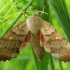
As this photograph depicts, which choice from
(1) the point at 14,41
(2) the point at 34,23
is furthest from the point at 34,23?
(1) the point at 14,41

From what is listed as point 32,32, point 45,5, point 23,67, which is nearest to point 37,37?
point 32,32

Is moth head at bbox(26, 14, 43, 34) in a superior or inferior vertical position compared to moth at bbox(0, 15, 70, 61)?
superior

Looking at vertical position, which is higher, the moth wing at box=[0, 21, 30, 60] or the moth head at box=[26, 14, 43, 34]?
the moth head at box=[26, 14, 43, 34]

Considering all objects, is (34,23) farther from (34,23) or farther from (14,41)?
(14,41)

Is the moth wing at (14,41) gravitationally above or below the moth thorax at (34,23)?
below

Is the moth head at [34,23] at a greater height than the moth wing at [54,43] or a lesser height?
greater

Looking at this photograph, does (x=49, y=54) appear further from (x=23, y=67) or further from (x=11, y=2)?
(x=23, y=67)
